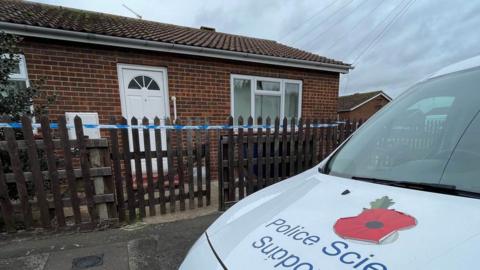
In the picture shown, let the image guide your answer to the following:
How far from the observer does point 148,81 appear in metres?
5.38

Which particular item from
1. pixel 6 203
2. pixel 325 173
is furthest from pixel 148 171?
pixel 325 173

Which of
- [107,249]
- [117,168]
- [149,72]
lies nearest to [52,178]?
[117,168]

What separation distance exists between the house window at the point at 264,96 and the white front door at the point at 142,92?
185cm

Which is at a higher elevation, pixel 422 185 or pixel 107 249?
pixel 422 185

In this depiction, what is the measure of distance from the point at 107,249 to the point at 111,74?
12.5 feet

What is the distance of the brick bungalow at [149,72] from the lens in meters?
4.58

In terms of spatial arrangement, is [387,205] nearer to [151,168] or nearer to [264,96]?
[151,168]

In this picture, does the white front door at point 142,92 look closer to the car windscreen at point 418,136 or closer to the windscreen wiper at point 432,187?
the car windscreen at point 418,136

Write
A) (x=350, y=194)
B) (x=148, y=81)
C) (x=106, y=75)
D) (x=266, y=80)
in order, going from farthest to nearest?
(x=266, y=80), (x=148, y=81), (x=106, y=75), (x=350, y=194)

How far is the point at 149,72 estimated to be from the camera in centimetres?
536

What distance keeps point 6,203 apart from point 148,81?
11.1ft

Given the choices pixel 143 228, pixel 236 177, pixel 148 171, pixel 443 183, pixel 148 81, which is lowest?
pixel 143 228

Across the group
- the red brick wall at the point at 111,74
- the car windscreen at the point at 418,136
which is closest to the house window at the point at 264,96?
the red brick wall at the point at 111,74

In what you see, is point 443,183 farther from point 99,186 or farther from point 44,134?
point 44,134
